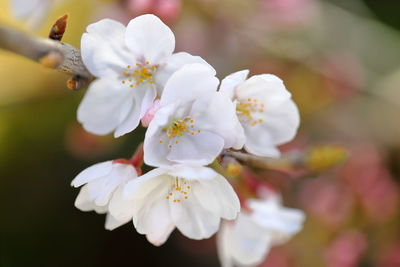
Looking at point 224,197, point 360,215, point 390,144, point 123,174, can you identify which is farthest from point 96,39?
point 390,144

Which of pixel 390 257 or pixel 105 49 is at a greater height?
pixel 105 49

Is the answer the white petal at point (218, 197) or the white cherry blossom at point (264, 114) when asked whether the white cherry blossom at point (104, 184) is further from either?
the white cherry blossom at point (264, 114)

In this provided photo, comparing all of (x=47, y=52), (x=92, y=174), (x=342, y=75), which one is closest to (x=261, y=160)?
(x=92, y=174)

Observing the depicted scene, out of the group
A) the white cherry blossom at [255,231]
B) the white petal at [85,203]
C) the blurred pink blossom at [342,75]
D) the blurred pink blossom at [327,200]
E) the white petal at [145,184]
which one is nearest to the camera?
the white petal at [145,184]

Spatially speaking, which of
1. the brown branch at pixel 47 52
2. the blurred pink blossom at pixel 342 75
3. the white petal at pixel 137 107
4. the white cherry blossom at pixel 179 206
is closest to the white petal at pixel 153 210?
the white cherry blossom at pixel 179 206

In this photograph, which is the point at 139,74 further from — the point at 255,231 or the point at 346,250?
the point at 346,250

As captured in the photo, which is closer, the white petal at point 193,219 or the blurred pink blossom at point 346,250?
the white petal at point 193,219

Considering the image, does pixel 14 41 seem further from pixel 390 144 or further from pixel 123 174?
pixel 390 144
